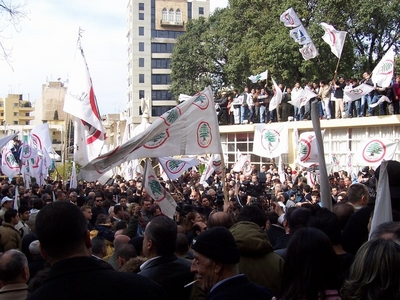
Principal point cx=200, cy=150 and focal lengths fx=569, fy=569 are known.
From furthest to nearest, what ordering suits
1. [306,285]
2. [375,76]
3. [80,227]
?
[375,76], [306,285], [80,227]

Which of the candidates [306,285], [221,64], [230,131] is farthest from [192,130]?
[221,64]

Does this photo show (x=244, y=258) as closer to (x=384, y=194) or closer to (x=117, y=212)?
(x=384, y=194)

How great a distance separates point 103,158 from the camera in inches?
306

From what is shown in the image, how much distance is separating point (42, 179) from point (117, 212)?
11.2 metres

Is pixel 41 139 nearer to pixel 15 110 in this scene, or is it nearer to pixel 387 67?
pixel 387 67

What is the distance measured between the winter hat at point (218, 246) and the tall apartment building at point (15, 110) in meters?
108

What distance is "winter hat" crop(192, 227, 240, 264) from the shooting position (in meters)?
3.35

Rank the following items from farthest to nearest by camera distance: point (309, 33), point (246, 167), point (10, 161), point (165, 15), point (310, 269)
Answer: point (165, 15) < point (309, 33) < point (246, 167) < point (10, 161) < point (310, 269)

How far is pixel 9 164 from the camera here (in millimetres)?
20062

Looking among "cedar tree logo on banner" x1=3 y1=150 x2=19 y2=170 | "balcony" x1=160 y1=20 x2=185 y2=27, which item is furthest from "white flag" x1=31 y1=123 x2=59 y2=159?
"balcony" x1=160 y1=20 x2=185 y2=27

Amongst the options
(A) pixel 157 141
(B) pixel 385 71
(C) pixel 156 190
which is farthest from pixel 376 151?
(A) pixel 157 141

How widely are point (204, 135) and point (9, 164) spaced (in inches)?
513

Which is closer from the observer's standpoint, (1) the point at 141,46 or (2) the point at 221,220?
(2) the point at 221,220

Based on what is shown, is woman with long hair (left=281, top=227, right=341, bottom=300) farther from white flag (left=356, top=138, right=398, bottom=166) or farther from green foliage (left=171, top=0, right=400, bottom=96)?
green foliage (left=171, top=0, right=400, bottom=96)
